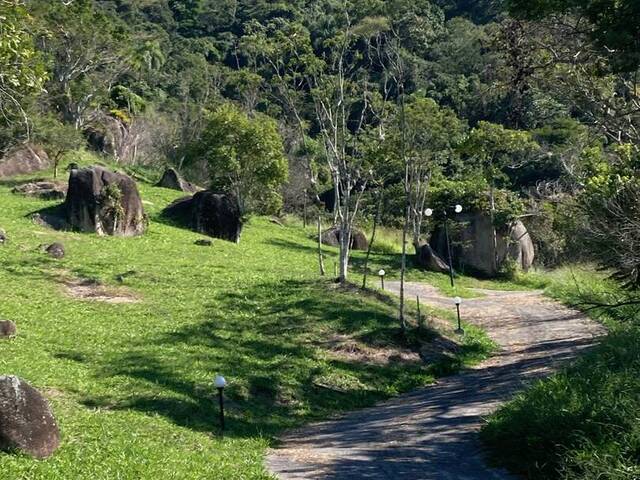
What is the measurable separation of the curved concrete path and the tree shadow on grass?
85 centimetres

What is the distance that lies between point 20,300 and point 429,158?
25969mm

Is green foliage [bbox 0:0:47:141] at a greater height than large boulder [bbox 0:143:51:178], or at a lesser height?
lesser

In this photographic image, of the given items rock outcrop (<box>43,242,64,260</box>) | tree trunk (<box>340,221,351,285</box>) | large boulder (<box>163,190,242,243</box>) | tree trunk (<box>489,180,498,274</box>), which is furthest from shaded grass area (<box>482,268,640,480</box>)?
tree trunk (<box>489,180,498,274</box>)

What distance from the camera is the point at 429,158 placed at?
41.4 m

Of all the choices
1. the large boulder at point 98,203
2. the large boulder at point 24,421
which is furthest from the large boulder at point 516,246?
the large boulder at point 24,421

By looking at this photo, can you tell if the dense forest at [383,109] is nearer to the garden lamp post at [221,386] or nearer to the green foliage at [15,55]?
the green foliage at [15,55]

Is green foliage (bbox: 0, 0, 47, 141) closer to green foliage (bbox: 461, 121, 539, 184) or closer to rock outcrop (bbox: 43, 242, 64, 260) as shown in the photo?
rock outcrop (bbox: 43, 242, 64, 260)

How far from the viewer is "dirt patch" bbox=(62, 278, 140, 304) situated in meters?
21.4

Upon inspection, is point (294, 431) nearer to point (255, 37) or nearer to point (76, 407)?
point (76, 407)

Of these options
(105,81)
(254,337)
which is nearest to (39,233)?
(254,337)

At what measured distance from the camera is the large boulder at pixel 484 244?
132 feet

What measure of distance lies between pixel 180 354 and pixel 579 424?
9.63m

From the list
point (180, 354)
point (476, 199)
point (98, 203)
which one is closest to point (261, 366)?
point (180, 354)

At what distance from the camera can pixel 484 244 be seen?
40.4 m
